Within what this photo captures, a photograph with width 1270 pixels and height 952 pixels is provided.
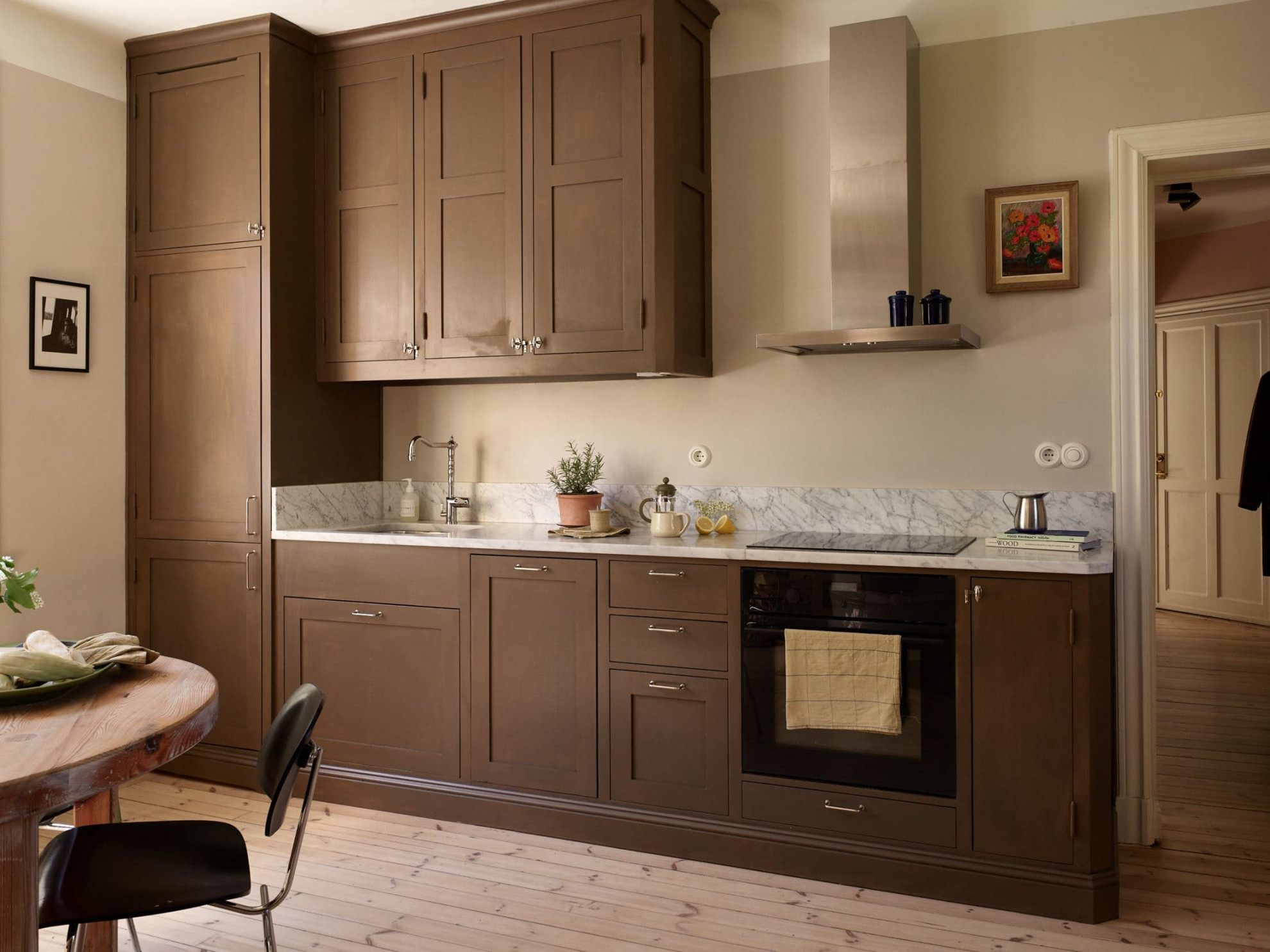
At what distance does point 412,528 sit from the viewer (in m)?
3.93

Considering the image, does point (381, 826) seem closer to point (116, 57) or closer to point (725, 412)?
point (725, 412)

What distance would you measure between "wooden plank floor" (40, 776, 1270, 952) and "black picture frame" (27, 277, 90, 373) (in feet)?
6.07

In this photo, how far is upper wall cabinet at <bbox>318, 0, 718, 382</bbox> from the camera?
3332 millimetres

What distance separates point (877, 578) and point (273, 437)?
2182mm

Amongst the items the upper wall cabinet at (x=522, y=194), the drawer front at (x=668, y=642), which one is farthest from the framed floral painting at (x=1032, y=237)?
the drawer front at (x=668, y=642)

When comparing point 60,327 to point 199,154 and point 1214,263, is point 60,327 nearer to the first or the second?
point 199,154

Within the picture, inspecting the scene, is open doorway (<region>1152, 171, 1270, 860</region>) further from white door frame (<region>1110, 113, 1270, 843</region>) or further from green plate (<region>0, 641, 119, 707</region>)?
green plate (<region>0, 641, 119, 707</region>)

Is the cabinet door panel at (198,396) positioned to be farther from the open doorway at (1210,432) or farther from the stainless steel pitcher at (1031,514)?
the open doorway at (1210,432)

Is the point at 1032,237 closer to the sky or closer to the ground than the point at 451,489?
closer to the sky

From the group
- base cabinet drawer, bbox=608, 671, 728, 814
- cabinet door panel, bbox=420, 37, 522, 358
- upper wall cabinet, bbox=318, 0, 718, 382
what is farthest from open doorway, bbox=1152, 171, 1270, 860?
cabinet door panel, bbox=420, 37, 522, 358

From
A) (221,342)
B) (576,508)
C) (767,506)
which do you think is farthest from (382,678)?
(767,506)

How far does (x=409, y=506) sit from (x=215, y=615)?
2.72ft

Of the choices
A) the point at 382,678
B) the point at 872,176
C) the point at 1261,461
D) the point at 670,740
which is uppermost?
the point at 872,176

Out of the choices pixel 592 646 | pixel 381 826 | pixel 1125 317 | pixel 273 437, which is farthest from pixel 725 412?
pixel 381 826
